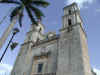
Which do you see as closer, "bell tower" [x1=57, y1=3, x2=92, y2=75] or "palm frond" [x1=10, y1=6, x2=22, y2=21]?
"bell tower" [x1=57, y1=3, x2=92, y2=75]

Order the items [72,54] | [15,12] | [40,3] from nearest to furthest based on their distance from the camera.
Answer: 1. [15,12]
2. [40,3]
3. [72,54]

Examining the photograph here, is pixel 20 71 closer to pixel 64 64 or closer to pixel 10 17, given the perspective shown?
pixel 64 64

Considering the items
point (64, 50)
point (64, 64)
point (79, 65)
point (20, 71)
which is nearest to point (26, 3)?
point (64, 50)

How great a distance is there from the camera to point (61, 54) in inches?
628

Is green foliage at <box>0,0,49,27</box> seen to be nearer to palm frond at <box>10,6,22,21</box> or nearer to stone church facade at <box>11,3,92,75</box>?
palm frond at <box>10,6,22,21</box>

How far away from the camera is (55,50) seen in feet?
59.3

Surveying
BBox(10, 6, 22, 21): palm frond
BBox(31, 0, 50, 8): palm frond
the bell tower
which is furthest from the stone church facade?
BBox(10, 6, 22, 21): palm frond

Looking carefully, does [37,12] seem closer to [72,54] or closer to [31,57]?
[72,54]

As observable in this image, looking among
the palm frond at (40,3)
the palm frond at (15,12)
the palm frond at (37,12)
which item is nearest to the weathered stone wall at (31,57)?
the palm frond at (37,12)

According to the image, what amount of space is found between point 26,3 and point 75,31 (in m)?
10.4

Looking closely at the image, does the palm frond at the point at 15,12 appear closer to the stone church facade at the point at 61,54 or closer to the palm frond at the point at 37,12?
the palm frond at the point at 37,12

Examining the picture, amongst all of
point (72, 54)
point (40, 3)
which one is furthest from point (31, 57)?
point (40, 3)

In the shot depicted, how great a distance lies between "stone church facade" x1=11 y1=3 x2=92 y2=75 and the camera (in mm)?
13844

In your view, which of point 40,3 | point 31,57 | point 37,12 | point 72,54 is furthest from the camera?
point 31,57
